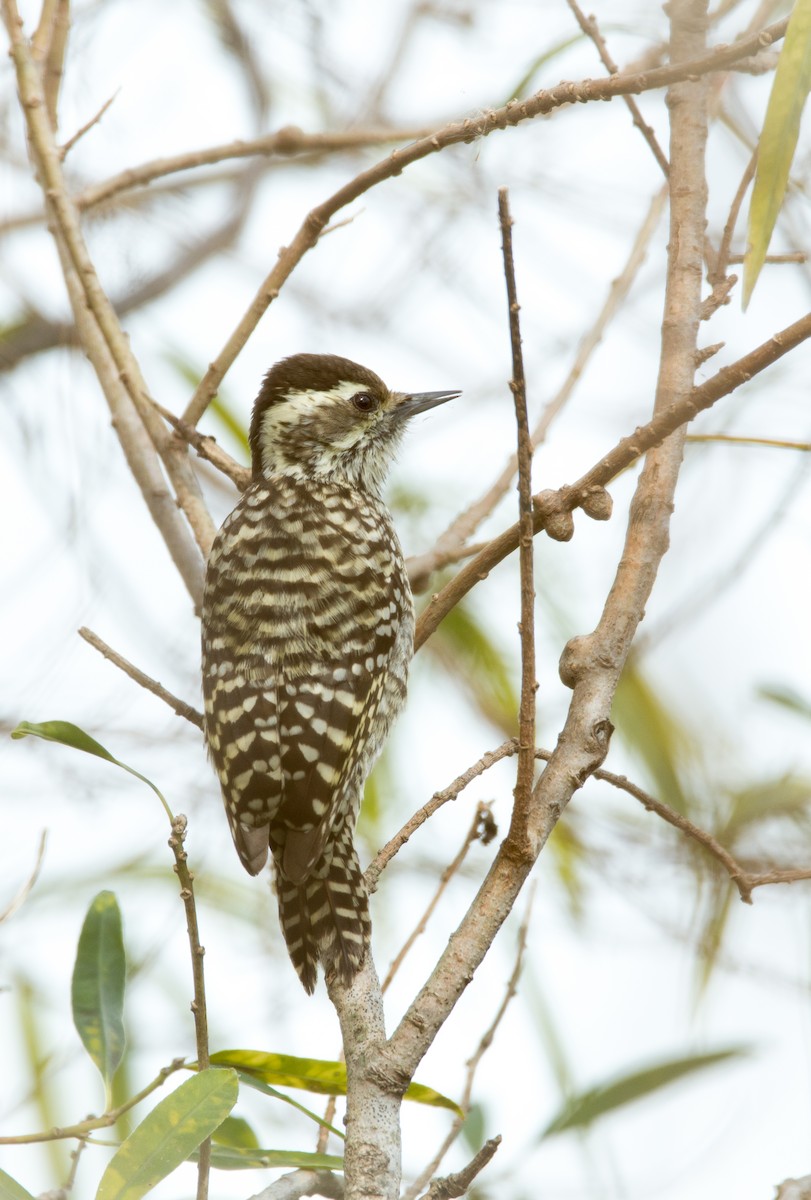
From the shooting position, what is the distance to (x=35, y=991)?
3.53m

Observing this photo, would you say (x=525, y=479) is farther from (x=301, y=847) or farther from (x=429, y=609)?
(x=301, y=847)

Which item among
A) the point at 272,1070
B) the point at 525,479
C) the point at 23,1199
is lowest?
the point at 23,1199

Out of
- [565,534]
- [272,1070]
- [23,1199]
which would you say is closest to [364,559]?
[565,534]

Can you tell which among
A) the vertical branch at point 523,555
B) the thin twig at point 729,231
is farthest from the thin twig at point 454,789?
the thin twig at point 729,231

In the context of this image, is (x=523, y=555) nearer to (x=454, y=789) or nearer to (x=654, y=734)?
(x=454, y=789)

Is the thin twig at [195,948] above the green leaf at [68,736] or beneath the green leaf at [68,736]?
beneath

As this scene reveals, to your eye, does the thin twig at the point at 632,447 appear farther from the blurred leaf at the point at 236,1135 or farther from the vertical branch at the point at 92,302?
the blurred leaf at the point at 236,1135

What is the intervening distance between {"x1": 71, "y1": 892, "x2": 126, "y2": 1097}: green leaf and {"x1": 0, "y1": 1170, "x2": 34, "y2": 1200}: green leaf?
0.41 meters

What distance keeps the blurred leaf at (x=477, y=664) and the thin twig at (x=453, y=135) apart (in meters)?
1.18

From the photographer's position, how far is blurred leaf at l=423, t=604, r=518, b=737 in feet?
13.2

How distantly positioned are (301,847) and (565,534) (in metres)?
0.96

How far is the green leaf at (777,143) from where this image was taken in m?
1.77

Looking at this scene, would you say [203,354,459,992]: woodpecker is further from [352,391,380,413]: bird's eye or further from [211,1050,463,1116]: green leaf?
[352,391,380,413]: bird's eye

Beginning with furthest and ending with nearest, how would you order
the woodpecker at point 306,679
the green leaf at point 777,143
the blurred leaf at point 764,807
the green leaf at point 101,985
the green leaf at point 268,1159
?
the blurred leaf at point 764,807 → the woodpecker at point 306,679 → the green leaf at point 101,985 → the green leaf at point 268,1159 → the green leaf at point 777,143
